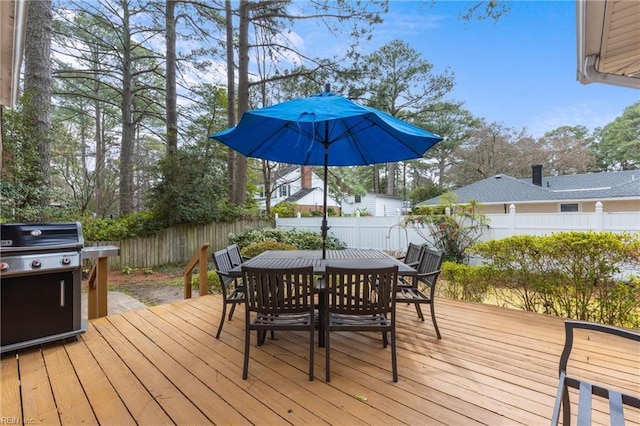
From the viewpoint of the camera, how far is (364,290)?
2121 millimetres

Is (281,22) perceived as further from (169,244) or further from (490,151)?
(490,151)

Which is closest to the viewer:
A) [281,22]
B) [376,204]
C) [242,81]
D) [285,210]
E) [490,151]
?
[281,22]

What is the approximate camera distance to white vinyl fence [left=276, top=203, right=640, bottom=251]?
504 cm

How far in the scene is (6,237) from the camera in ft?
7.66

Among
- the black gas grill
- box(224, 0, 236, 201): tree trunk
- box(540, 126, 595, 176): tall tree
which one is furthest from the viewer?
box(540, 126, 595, 176): tall tree

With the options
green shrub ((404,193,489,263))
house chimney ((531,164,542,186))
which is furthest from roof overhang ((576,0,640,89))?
house chimney ((531,164,542,186))

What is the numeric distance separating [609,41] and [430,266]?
2.13 metres

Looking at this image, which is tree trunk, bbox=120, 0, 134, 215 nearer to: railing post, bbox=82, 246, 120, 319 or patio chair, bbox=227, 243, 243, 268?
railing post, bbox=82, 246, 120, 319

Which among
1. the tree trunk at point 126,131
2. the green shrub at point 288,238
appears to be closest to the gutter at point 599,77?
the green shrub at point 288,238

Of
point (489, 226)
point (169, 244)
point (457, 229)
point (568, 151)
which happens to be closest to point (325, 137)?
point (457, 229)

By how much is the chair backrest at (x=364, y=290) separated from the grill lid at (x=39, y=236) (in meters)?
2.36

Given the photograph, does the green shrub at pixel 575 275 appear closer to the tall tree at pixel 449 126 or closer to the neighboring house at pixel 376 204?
the tall tree at pixel 449 126

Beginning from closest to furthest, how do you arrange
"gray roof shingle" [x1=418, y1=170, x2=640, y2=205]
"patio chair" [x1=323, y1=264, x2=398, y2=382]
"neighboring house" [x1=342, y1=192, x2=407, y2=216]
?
"patio chair" [x1=323, y1=264, x2=398, y2=382] → "gray roof shingle" [x1=418, y1=170, x2=640, y2=205] → "neighboring house" [x1=342, y1=192, x2=407, y2=216]

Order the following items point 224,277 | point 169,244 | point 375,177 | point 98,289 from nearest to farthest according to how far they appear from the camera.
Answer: point 224,277
point 98,289
point 169,244
point 375,177
